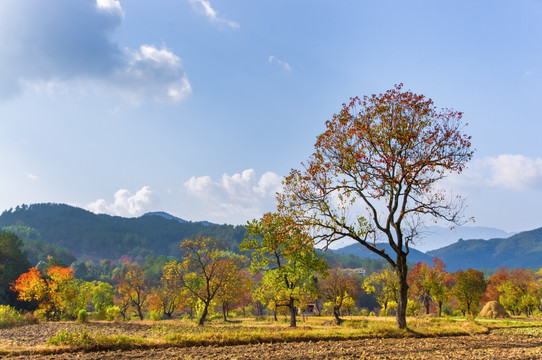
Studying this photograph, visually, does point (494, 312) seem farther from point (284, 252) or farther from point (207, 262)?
point (284, 252)

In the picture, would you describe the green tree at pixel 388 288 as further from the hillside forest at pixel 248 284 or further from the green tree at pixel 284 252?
the green tree at pixel 284 252

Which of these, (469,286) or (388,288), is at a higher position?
(469,286)

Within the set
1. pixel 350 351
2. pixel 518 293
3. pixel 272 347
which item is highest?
pixel 350 351

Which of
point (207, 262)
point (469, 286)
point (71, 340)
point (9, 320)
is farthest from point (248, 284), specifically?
point (71, 340)

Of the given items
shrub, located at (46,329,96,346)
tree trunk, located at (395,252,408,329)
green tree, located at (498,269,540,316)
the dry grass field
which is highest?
tree trunk, located at (395,252,408,329)

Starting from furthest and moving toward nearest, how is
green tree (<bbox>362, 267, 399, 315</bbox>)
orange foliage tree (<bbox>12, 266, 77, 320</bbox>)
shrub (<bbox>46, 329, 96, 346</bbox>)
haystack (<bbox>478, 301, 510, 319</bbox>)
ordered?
green tree (<bbox>362, 267, 399, 315</bbox>)
orange foliage tree (<bbox>12, 266, 77, 320</bbox>)
haystack (<bbox>478, 301, 510, 319</bbox>)
shrub (<bbox>46, 329, 96, 346</bbox>)

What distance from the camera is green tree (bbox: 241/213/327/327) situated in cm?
2055

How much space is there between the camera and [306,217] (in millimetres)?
20641

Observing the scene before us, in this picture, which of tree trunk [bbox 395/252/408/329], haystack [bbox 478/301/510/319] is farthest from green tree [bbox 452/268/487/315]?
tree trunk [bbox 395/252/408/329]

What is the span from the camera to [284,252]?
20.8 m

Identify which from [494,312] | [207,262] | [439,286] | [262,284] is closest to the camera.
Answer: [262,284]

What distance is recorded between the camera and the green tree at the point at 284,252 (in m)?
20.5

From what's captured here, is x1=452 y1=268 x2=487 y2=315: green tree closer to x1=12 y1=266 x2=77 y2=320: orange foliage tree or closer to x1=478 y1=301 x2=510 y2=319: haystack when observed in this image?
x1=478 y1=301 x2=510 y2=319: haystack

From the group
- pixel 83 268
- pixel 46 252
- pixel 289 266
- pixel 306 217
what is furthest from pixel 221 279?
pixel 46 252
